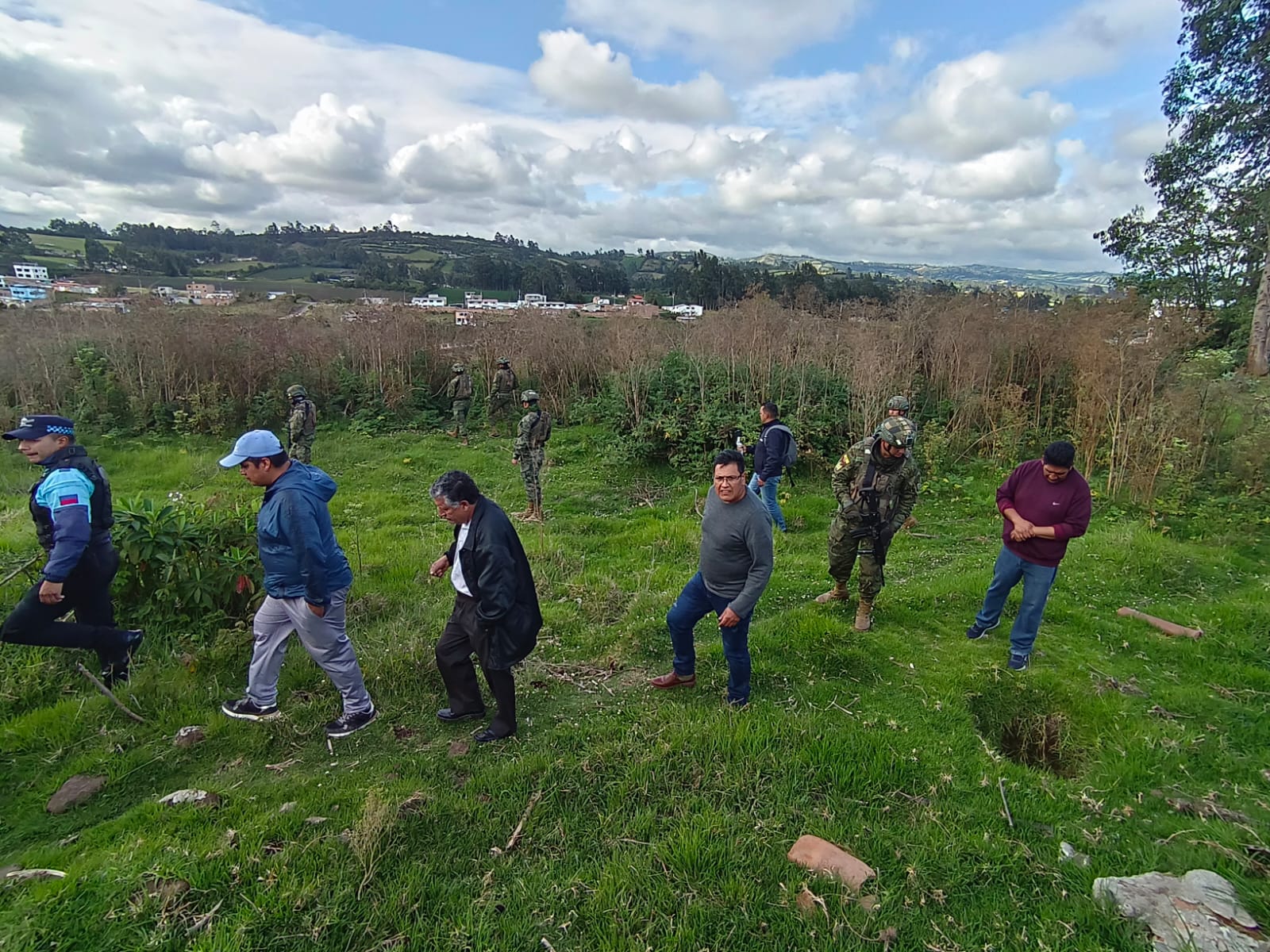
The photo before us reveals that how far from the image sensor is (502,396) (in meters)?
14.4

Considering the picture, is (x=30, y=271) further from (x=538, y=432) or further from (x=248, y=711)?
(x=248, y=711)

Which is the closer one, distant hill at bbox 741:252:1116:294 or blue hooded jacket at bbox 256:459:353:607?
blue hooded jacket at bbox 256:459:353:607

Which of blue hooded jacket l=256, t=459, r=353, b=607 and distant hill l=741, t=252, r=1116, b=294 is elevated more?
distant hill l=741, t=252, r=1116, b=294

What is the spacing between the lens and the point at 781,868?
2777mm

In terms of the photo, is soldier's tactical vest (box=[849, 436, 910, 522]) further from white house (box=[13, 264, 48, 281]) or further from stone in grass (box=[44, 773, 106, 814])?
white house (box=[13, 264, 48, 281])

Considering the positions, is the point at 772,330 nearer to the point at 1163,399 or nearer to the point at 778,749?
the point at 1163,399

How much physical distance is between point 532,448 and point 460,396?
237 inches

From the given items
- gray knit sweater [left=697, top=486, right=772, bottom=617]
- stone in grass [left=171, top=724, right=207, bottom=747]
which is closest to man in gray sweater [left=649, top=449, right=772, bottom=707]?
gray knit sweater [left=697, top=486, right=772, bottom=617]

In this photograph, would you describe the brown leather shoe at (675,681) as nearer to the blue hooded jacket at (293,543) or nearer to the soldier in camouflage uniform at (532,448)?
the blue hooded jacket at (293,543)

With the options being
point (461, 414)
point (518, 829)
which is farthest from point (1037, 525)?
point (461, 414)

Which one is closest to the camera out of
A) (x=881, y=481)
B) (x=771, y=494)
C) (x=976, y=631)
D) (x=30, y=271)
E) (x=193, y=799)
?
(x=193, y=799)

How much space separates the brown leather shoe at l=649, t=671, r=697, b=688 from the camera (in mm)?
4477

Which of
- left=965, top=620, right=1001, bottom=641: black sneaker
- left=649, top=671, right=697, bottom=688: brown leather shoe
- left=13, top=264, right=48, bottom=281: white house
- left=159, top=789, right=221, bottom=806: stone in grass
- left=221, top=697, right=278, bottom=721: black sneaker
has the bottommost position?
left=221, top=697, right=278, bottom=721: black sneaker

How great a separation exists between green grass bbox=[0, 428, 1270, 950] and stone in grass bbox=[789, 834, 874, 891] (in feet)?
0.24
